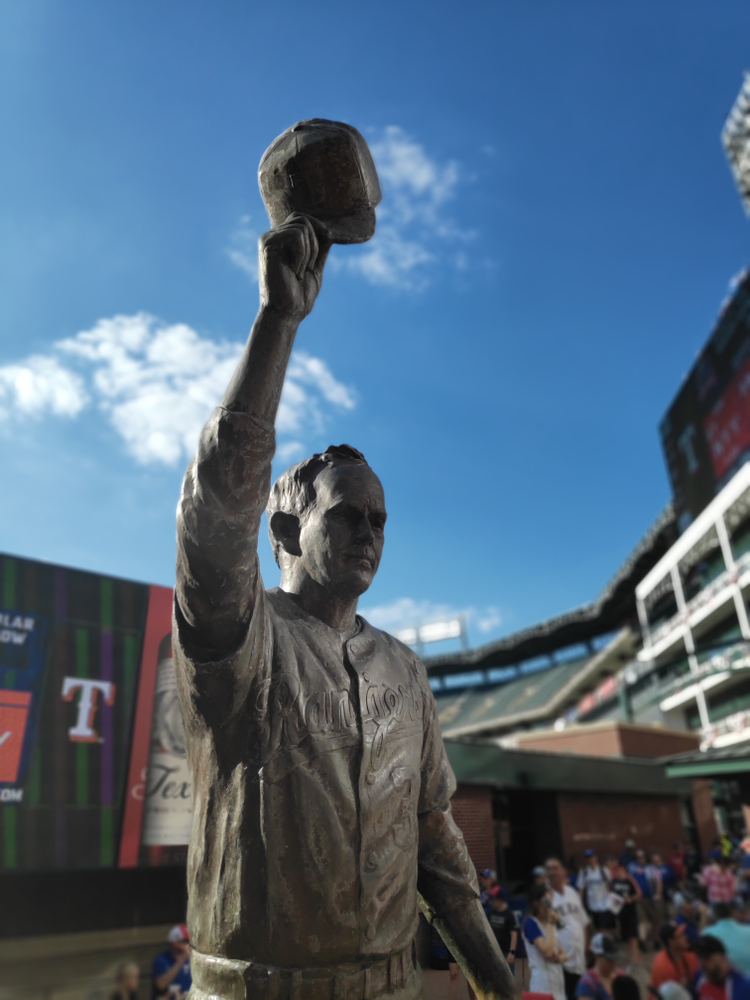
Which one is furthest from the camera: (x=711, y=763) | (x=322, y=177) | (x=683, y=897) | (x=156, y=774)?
(x=711, y=763)

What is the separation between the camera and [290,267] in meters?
1.20

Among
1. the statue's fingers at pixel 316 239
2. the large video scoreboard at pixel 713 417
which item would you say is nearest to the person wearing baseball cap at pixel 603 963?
the statue's fingers at pixel 316 239

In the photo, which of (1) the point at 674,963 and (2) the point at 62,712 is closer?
(1) the point at 674,963

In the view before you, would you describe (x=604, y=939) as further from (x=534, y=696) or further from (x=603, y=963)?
(x=534, y=696)

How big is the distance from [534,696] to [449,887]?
139 ft

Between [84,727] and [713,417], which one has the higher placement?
[713,417]

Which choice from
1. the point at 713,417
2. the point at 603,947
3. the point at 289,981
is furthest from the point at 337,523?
the point at 713,417

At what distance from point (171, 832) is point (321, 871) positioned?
8603 mm

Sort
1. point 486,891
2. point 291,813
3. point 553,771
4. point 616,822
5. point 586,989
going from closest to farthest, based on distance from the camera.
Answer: point 291,813
point 486,891
point 586,989
point 553,771
point 616,822

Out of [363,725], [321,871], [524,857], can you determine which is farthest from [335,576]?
[524,857]

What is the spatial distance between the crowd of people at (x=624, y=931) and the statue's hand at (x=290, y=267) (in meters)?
1.55

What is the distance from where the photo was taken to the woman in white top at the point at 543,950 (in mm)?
4730

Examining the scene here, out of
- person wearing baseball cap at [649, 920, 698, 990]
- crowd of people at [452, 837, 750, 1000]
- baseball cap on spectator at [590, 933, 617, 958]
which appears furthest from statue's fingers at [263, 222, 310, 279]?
baseball cap on spectator at [590, 933, 617, 958]

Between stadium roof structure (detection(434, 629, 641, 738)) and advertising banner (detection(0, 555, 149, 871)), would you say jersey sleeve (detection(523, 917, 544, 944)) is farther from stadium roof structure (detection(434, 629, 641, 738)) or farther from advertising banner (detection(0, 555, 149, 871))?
stadium roof structure (detection(434, 629, 641, 738))
